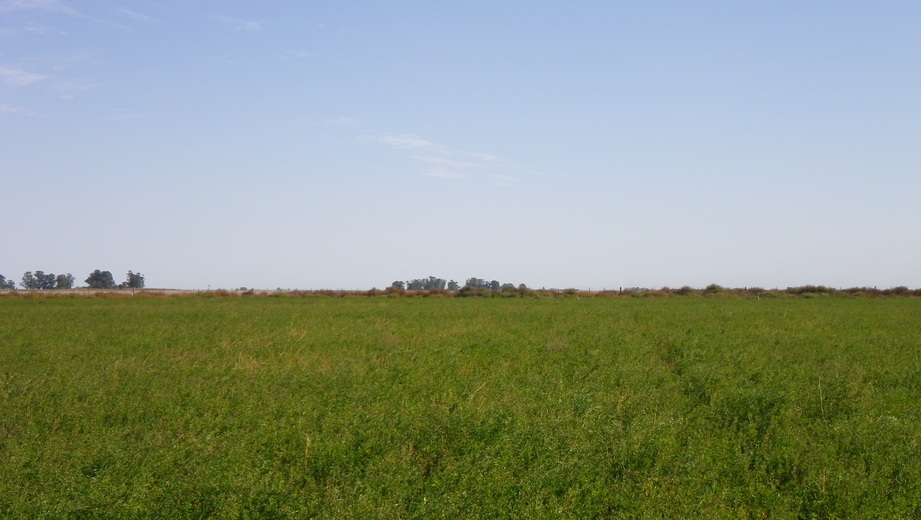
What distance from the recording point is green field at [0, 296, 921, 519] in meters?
8.64

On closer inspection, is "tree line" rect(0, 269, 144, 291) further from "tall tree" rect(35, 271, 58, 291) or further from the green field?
the green field

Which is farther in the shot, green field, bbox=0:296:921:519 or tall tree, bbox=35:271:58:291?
tall tree, bbox=35:271:58:291

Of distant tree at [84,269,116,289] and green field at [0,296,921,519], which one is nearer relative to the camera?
green field at [0,296,921,519]

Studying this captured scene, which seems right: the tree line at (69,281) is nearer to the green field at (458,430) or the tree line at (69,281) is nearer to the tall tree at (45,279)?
the tall tree at (45,279)

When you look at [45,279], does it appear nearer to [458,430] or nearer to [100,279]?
[100,279]

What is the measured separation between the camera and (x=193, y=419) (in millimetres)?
12133

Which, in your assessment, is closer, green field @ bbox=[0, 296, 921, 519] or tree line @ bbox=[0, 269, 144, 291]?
green field @ bbox=[0, 296, 921, 519]

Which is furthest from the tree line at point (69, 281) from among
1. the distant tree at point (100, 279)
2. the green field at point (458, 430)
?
the green field at point (458, 430)

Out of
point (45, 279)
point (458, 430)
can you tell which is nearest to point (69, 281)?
point (45, 279)

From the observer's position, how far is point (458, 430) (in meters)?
11.4

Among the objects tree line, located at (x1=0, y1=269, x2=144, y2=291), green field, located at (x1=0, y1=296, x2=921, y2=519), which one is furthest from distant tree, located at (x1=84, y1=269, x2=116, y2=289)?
green field, located at (x1=0, y1=296, x2=921, y2=519)

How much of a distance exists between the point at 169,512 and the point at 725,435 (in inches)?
312

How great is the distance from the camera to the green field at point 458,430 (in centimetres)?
864

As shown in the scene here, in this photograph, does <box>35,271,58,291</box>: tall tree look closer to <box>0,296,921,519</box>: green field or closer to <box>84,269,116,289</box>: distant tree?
<box>84,269,116,289</box>: distant tree
